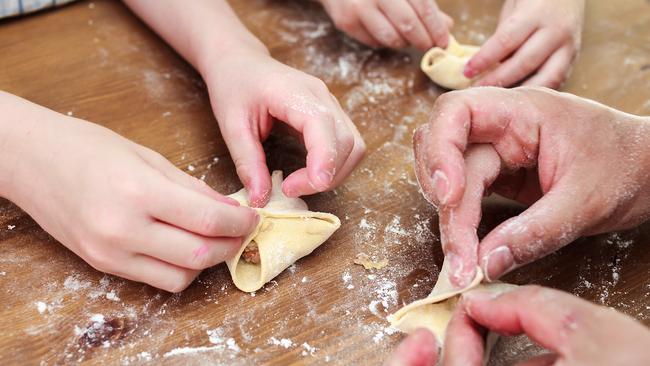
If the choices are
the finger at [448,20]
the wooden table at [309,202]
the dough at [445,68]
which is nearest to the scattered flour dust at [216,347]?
the wooden table at [309,202]

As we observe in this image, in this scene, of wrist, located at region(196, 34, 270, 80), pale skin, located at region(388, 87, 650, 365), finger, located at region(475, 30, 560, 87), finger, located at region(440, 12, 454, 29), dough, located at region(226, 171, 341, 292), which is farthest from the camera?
finger, located at region(440, 12, 454, 29)

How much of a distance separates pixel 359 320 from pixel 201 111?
22.7 inches

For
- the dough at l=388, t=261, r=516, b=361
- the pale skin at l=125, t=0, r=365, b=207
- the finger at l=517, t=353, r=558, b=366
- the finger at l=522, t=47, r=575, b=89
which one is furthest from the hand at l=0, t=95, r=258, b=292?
the finger at l=522, t=47, r=575, b=89

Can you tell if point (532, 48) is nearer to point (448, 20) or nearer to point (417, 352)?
point (448, 20)

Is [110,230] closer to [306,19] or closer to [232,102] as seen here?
[232,102]

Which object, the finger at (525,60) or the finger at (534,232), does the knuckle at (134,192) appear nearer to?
the finger at (534,232)

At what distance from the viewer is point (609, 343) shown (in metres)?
0.70

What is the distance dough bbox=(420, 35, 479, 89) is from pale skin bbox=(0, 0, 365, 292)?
1.27 feet

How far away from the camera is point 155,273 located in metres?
0.95

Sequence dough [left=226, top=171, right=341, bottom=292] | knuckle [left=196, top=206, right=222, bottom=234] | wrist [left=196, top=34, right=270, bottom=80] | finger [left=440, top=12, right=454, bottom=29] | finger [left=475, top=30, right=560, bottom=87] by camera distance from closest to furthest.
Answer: knuckle [left=196, top=206, right=222, bottom=234]
dough [left=226, top=171, right=341, bottom=292]
wrist [left=196, top=34, right=270, bottom=80]
finger [left=475, top=30, right=560, bottom=87]
finger [left=440, top=12, right=454, bottom=29]

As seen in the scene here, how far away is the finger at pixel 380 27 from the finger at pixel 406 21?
0.04 ft

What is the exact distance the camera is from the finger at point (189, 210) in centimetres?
90

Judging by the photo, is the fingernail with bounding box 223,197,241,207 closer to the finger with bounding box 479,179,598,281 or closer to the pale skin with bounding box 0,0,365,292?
the pale skin with bounding box 0,0,365,292

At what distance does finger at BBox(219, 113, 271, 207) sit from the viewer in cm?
105
